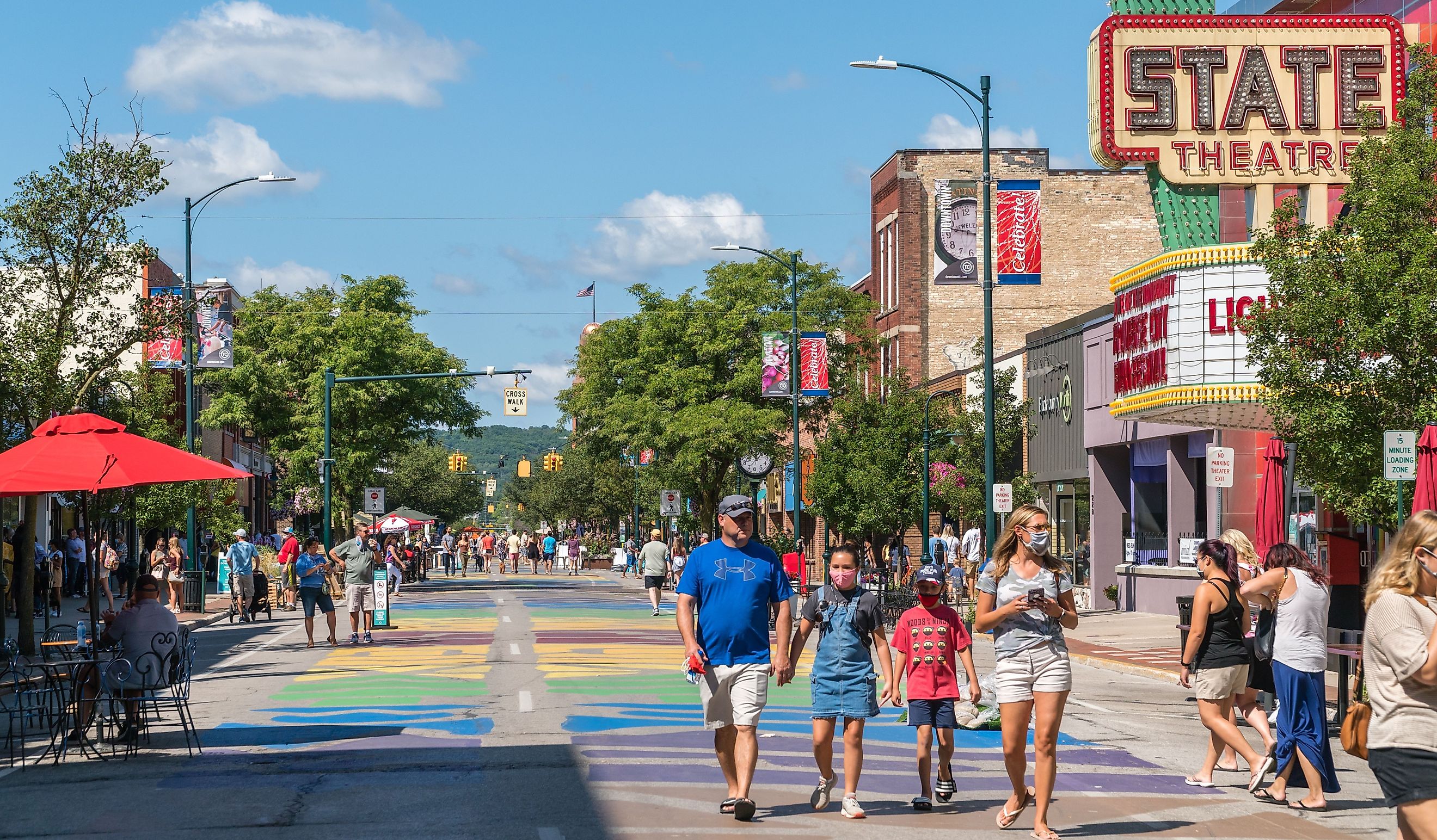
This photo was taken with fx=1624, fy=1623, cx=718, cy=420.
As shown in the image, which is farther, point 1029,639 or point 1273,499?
point 1273,499

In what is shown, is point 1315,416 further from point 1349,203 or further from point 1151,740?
point 1151,740

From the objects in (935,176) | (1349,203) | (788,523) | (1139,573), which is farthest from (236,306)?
(1349,203)

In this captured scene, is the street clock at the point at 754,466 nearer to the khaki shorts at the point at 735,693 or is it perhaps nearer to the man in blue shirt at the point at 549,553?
the khaki shorts at the point at 735,693

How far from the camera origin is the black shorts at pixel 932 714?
10.2 metres

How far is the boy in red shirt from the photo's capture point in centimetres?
1016

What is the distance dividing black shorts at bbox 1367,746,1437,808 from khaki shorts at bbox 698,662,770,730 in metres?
4.06

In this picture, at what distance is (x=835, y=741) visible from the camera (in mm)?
13492


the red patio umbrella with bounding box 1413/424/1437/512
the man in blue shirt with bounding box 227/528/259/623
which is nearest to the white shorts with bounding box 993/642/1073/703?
the red patio umbrella with bounding box 1413/424/1437/512

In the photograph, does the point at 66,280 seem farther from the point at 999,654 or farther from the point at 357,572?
the point at 999,654

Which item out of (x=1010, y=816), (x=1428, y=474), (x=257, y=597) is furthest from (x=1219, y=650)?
(x=257, y=597)

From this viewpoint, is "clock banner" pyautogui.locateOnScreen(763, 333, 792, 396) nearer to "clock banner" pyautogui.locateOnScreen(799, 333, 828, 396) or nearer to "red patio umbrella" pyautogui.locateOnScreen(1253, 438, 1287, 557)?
"clock banner" pyautogui.locateOnScreen(799, 333, 828, 396)

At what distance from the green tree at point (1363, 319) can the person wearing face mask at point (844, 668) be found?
8.92 metres

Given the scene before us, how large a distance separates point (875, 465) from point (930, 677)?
110 feet

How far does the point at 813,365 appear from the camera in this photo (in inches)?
1689
